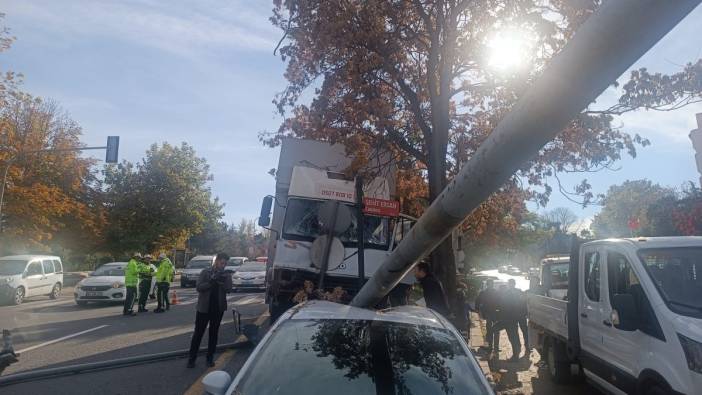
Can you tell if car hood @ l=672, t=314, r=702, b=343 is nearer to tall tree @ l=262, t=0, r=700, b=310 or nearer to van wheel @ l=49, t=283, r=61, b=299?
tall tree @ l=262, t=0, r=700, b=310

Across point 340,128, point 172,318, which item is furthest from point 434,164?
point 172,318

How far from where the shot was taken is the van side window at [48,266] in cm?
2089

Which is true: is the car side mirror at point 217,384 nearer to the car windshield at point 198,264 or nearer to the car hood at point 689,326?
the car hood at point 689,326

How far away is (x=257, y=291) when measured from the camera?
2650 centimetres

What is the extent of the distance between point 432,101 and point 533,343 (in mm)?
4867

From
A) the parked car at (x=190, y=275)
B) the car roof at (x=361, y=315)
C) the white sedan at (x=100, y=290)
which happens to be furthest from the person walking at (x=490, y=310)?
the parked car at (x=190, y=275)

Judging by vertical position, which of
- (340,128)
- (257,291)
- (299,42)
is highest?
(299,42)

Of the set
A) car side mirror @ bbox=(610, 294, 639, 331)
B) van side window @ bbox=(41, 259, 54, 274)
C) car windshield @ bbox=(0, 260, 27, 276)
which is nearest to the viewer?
car side mirror @ bbox=(610, 294, 639, 331)

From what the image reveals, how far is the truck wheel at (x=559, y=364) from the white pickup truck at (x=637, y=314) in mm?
893

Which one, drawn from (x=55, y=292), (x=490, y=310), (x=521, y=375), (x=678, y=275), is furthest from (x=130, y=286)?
(x=678, y=275)

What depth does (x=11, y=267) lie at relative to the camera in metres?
19.4

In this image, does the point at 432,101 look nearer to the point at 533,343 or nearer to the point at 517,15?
the point at 517,15

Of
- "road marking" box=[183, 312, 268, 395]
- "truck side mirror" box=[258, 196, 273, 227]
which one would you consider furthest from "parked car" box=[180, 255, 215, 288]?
"road marking" box=[183, 312, 268, 395]

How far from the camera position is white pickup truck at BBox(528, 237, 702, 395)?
423cm
